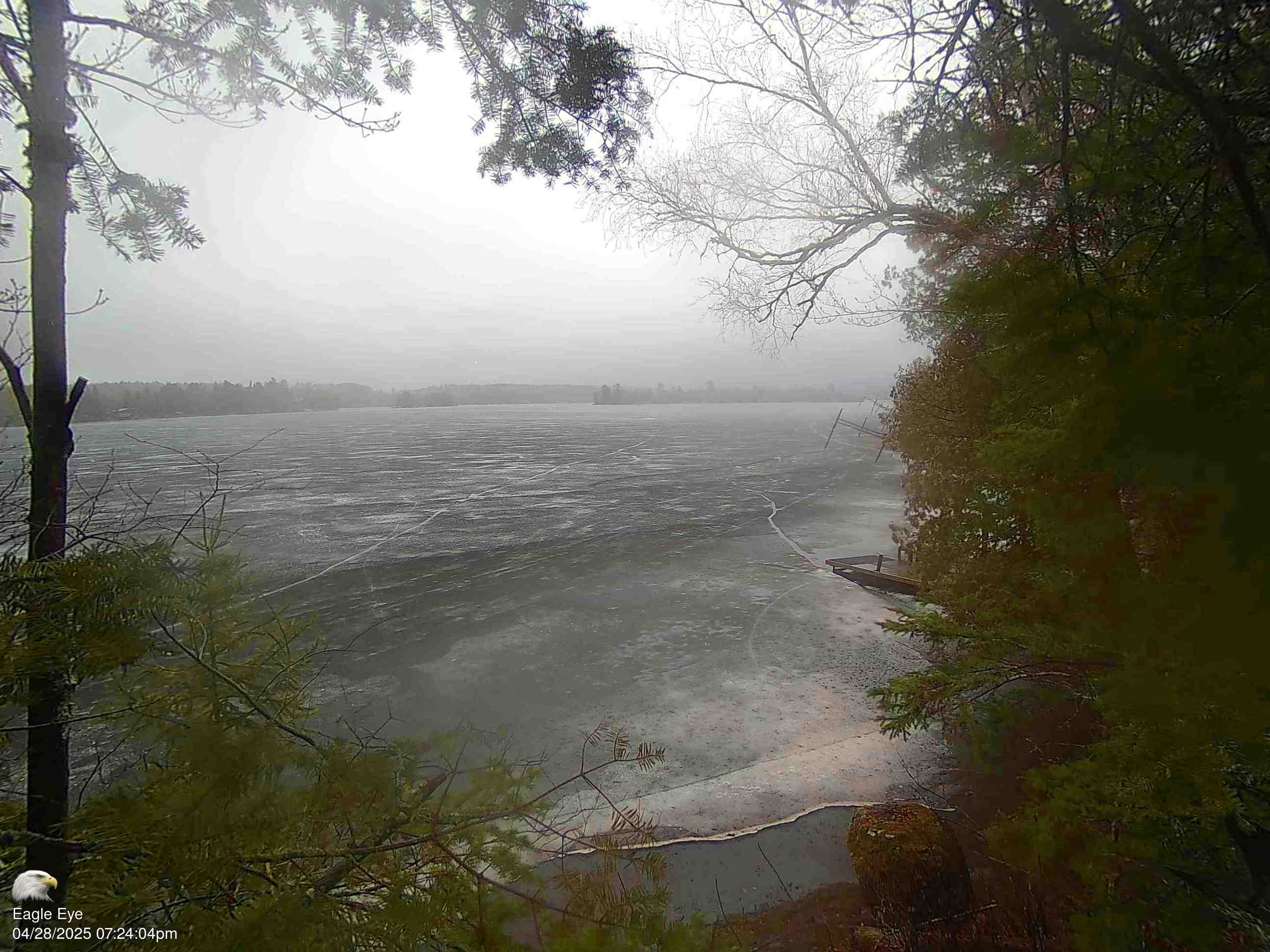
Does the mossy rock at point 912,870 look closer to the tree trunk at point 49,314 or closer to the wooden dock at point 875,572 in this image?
the tree trunk at point 49,314

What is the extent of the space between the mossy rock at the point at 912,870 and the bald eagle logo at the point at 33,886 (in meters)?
5.46

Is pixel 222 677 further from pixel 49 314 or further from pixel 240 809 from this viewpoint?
pixel 49 314

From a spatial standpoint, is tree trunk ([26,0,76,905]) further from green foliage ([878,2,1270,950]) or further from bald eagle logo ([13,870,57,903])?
green foliage ([878,2,1270,950])

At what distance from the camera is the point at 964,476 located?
25.5ft

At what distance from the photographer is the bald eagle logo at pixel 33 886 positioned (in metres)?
1.67

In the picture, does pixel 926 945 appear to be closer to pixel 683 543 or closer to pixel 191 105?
pixel 191 105

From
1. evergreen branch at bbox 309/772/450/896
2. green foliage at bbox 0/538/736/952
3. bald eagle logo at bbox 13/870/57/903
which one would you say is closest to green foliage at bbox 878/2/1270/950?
green foliage at bbox 0/538/736/952

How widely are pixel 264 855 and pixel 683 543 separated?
19.1 m

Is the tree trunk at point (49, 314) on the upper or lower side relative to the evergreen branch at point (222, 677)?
upper

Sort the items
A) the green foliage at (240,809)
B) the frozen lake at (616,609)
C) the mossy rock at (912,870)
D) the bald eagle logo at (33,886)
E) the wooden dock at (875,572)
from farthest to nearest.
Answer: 1. the wooden dock at (875,572)
2. the frozen lake at (616,609)
3. the mossy rock at (912,870)
4. the green foliage at (240,809)
5. the bald eagle logo at (33,886)

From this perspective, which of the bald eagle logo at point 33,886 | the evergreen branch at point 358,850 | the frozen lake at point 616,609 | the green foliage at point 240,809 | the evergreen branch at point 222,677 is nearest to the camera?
the bald eagle logo at point 33,886

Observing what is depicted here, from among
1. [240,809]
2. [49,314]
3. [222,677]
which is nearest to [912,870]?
[240,809]

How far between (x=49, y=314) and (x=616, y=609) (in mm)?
12472

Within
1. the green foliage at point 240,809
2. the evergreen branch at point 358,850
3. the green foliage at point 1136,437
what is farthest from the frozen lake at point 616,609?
the green foliage at point 1136,437
